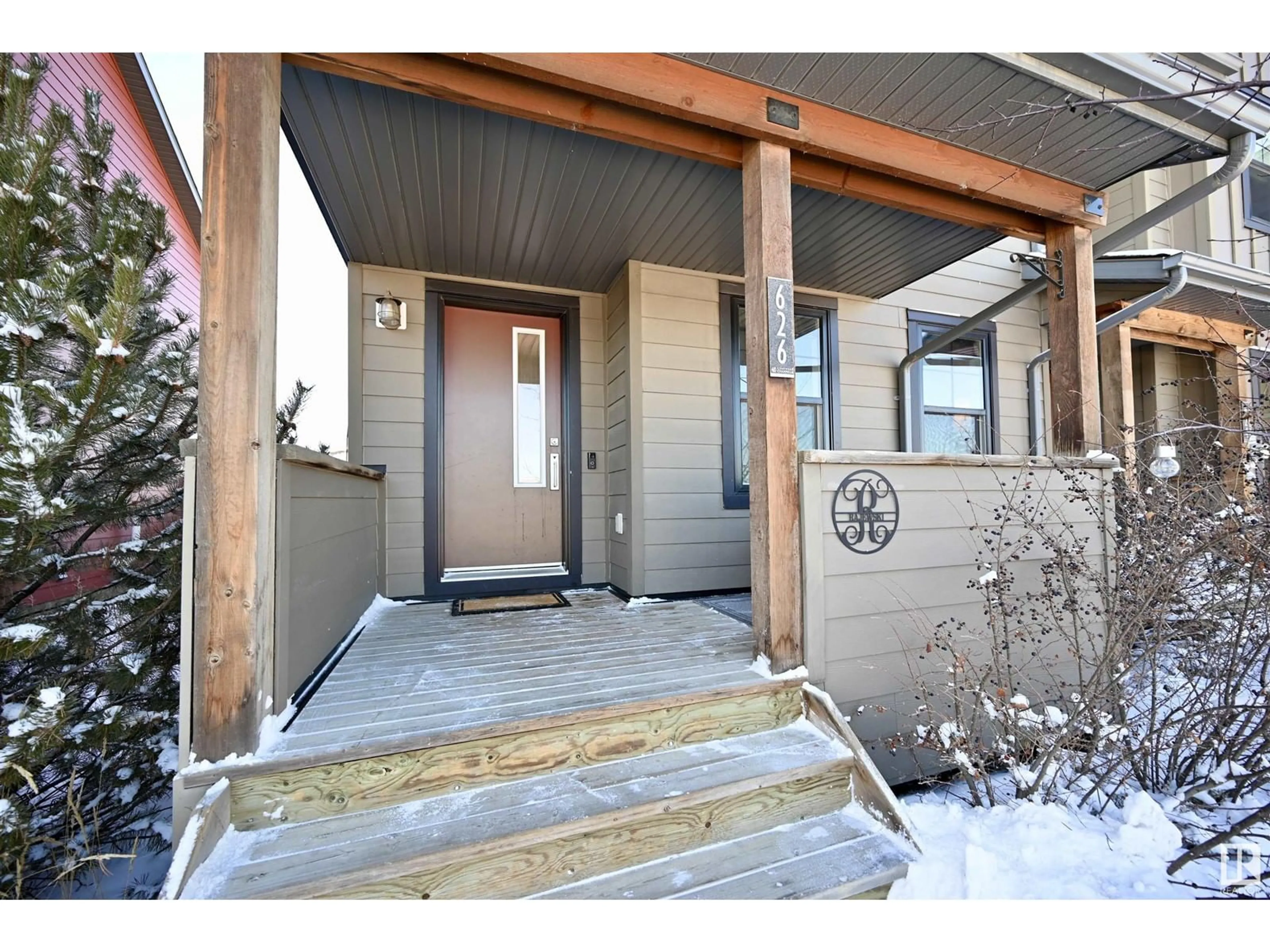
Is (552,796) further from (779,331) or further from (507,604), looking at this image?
(507,604)

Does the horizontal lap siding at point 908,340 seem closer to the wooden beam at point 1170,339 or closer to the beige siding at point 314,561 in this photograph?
the wooden beam at point 1170,339

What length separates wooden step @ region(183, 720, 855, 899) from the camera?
49.2 inches

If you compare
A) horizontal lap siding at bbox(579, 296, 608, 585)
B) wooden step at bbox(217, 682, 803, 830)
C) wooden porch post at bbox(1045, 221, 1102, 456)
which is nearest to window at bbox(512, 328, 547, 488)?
horizontal lap siding at bbox(579, 296, 608, 585)

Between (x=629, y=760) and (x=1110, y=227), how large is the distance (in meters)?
7.51

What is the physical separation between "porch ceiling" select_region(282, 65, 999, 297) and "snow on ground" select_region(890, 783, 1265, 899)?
2.84 m

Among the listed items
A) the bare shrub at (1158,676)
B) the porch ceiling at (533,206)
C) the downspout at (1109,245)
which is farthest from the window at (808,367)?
the bare shrub at (1158,676)

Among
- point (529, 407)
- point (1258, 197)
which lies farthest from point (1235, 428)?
point (1258, 197)

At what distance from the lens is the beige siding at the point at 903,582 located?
6.98ft

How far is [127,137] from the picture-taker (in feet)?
14.5

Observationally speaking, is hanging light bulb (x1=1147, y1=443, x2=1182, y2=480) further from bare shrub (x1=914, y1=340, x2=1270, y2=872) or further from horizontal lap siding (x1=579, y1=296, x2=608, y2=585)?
horizontal lap siding (x1=579, y1=296, x2=608, y2=585)

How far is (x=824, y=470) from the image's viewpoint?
7.06 feet

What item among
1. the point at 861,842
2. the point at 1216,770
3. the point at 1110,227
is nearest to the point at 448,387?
the point at 861,842

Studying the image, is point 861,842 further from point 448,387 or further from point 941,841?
A: point 448,387

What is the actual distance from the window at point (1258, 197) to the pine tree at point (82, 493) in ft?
28.8
